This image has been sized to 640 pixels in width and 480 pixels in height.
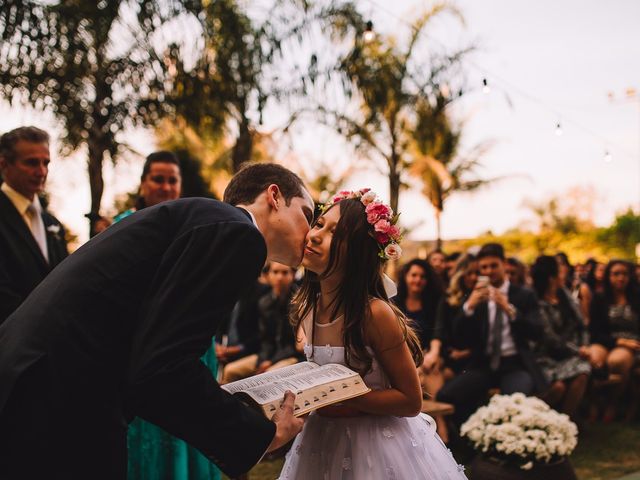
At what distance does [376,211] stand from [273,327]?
3943 millimetres

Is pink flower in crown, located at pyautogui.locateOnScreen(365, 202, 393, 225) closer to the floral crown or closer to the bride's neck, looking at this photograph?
the floral crown

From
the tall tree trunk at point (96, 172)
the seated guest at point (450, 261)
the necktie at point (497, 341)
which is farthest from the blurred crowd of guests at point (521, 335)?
the tall tree trunk at point (96, 172)

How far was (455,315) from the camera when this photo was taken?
20.6ft

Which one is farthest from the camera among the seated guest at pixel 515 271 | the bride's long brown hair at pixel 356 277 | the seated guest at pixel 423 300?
the seated guest at pixel 515 271

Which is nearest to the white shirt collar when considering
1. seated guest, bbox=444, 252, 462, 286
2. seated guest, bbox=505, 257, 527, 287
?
seated guest, bbox=505, 257, 527, 287

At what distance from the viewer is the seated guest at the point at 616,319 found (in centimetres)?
731

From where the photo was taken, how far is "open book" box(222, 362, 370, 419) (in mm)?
1837

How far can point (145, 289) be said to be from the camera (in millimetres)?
1618

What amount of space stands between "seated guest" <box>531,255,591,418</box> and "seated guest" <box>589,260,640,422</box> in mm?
656

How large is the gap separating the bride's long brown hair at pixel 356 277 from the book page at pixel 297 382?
361 mm

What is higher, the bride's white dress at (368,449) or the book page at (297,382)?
the book page at (297,382)

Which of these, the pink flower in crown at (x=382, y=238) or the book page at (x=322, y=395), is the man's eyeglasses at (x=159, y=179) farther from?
the book page at (x=322, y=395)

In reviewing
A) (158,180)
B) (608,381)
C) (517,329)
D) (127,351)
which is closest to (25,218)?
(158,180)

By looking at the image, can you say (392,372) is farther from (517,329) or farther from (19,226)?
(517,329)
